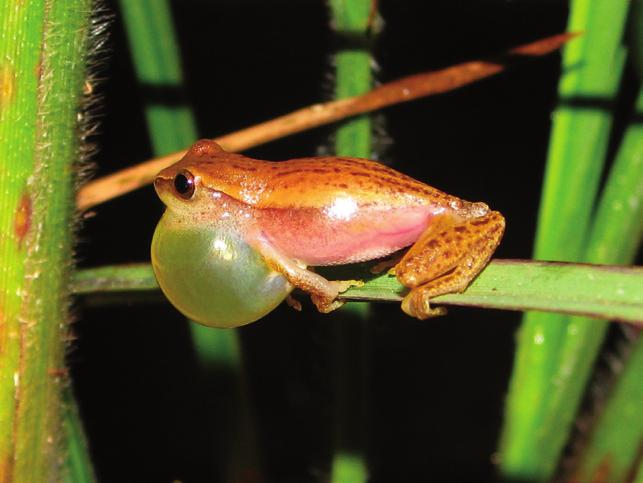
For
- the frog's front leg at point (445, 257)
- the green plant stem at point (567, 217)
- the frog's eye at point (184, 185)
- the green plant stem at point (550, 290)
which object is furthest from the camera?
the green plant stem at point (567, 217)

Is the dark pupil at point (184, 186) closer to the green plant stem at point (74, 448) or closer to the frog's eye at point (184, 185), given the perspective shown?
the frog's eye at point (184, 185)

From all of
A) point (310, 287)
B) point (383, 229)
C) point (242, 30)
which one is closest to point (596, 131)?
point (383, 229)

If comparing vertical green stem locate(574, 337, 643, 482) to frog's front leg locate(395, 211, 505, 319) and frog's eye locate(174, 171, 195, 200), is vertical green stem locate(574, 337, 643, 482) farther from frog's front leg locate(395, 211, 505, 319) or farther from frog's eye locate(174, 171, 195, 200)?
frog's eye locate(174, 171, 195, 200)

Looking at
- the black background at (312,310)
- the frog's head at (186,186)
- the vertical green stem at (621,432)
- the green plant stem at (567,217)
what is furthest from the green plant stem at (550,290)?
the black background at (312,310)

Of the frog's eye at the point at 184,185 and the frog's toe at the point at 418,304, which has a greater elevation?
the frog's eye at the point at 184,185

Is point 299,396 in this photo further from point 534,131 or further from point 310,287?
point 310,287

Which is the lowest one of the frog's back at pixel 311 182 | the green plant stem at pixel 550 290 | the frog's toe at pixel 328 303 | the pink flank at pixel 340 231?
the green plant stem at pixel 550 290

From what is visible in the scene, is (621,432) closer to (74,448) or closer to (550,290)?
(550,290)
